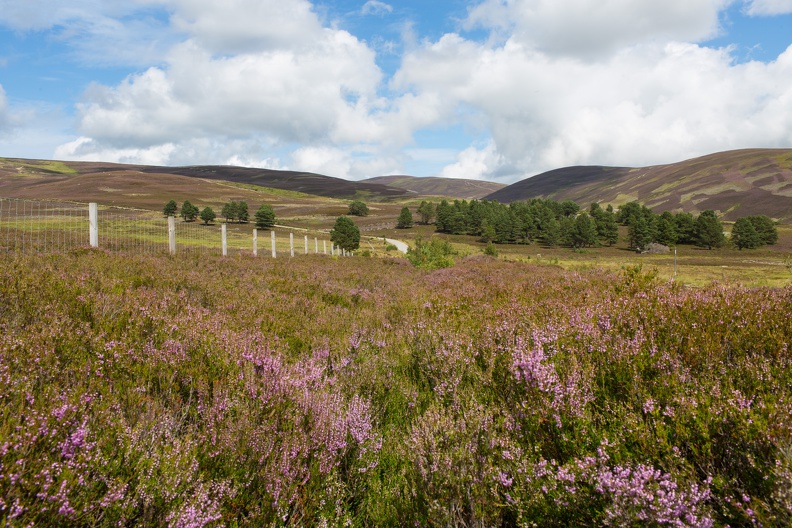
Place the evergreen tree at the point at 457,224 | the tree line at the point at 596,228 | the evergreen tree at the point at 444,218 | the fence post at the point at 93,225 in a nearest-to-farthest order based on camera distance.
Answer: the fence post at the point at 93,225, the tree line at the point at 596,228, the evergreen tree at the point at 457,224, the evergreen tree at the point at 444,218

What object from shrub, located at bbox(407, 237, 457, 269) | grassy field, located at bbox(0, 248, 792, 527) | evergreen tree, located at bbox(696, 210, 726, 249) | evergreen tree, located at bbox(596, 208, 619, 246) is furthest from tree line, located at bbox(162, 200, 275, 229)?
evergreen tree, located at bbox(696, 210, 726, 249)

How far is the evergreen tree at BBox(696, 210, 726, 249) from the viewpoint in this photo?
9569cm

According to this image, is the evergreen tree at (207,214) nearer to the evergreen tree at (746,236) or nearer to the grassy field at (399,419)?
the grassy field at (399,419)

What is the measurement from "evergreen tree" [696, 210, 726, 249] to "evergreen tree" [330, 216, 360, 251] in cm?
9091

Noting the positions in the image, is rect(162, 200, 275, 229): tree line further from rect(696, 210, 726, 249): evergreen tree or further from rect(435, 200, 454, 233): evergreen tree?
rect(696, 210, 726, 249): evergreen tree

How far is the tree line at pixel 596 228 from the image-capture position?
96.6m

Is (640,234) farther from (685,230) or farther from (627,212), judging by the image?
(627,212)

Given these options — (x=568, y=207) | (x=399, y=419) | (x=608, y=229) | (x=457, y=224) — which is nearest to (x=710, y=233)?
(x=608, y=229)

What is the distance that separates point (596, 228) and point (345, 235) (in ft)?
268

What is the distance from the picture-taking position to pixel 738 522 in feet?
5.29

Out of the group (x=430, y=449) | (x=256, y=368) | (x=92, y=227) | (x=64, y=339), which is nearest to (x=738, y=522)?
(x=430, y=449)

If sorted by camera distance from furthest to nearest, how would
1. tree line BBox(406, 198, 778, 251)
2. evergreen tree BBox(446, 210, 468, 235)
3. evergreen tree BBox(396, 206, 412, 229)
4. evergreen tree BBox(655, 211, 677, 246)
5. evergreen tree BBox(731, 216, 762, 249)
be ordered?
evergreen tree BBox(396, 206, 412, 229) → evergreen tree BBox(446, 210, 468, 235) → evergreen tree BBox(655, 211, 677, 246) → tree line BBox(406, 198, 778, 251) → evergreen tree BBox(731, 216, 762, 249)

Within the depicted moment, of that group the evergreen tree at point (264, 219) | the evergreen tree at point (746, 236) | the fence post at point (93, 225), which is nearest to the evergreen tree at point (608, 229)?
the evergreen tree at point (746, 236)

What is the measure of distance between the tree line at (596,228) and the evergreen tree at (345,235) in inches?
1835
